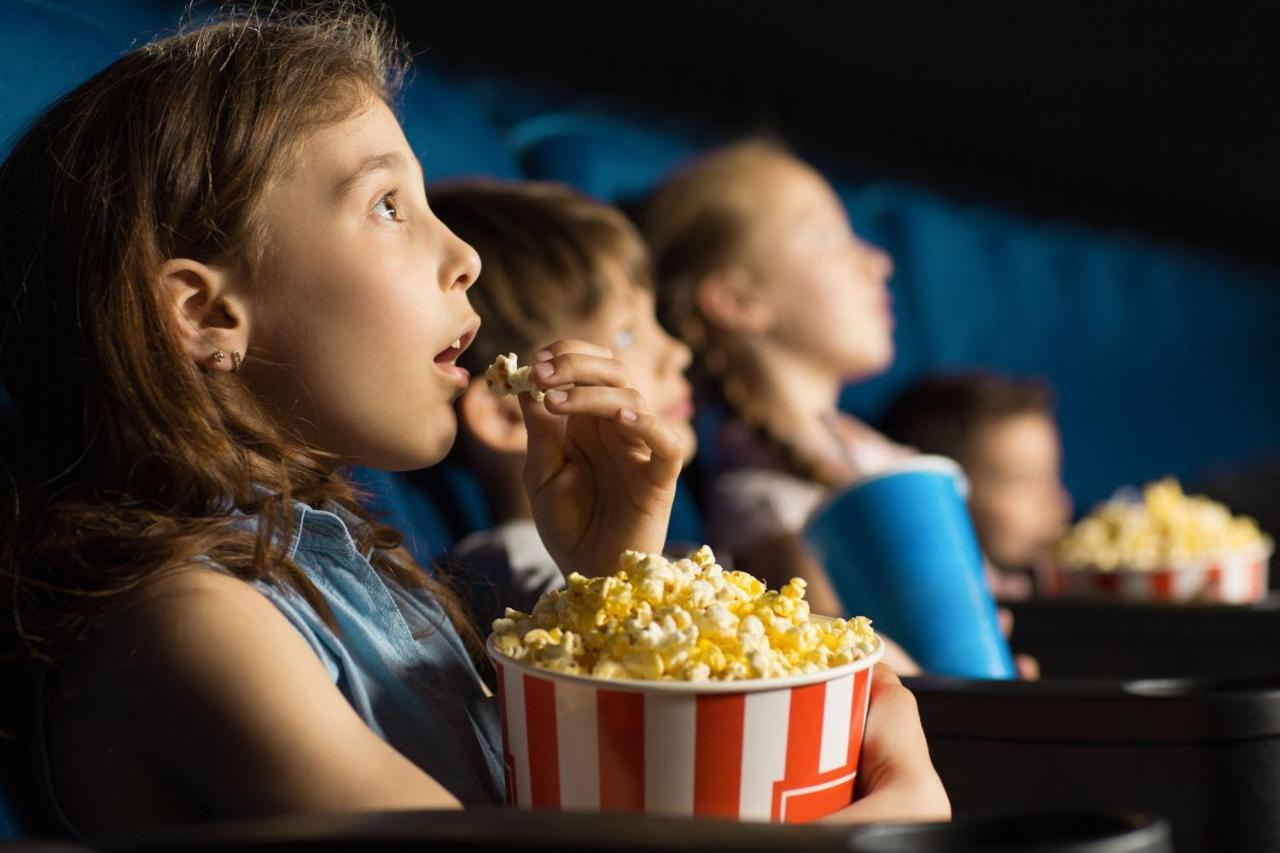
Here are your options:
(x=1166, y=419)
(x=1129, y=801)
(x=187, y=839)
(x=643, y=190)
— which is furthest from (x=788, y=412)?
(x=1166, y=419)

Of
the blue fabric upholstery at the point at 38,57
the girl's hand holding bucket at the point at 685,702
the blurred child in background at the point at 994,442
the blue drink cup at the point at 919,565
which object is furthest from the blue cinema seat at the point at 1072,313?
the girl's hand holding bucket at the point at 685,702

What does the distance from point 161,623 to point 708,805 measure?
27cm

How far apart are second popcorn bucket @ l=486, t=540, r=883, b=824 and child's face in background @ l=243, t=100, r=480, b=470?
0.21m

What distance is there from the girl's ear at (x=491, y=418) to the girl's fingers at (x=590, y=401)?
0.42m

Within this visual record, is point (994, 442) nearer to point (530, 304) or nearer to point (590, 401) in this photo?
point (530, 304)

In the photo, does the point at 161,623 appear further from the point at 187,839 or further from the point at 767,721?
the point at 767,721

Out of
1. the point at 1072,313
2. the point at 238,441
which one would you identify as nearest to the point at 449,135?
the point at 238,441

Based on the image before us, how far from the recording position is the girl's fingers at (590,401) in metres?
0.88

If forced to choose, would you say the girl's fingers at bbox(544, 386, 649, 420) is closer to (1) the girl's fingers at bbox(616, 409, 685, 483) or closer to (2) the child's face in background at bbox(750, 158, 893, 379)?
(1) the girl's fingers at bbox(616, 409, 685, 483)

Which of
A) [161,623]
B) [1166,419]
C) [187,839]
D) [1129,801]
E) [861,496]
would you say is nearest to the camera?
[187,839]

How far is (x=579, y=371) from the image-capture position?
2.90ft

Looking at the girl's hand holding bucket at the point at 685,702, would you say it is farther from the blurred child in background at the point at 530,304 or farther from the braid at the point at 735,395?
the braid at the point at 735,395

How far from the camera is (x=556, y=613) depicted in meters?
0.68

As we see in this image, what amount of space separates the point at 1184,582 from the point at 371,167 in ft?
3.36
